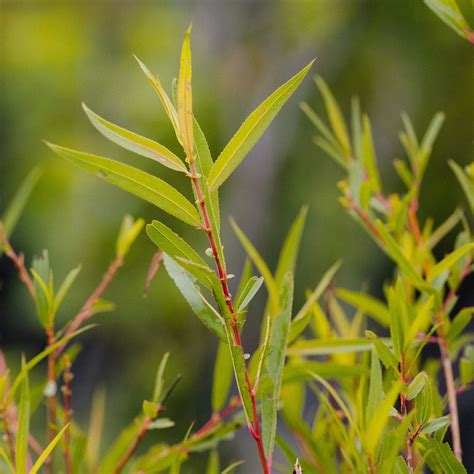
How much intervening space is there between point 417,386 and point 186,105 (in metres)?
0.10

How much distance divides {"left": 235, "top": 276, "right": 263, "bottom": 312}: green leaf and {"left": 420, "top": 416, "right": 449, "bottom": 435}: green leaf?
60 millimetres

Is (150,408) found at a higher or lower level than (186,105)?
lower

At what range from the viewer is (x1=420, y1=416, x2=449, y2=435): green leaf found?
188 millimetres

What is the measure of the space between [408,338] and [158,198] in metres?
0.08

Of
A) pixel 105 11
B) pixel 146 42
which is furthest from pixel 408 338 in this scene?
pixel 105 11

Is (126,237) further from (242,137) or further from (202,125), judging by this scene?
(202,125)

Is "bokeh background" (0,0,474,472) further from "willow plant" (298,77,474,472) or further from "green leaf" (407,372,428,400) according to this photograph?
"green leaf" (407,372,428,400)

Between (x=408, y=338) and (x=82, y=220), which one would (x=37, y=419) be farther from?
(x=408, y=338)

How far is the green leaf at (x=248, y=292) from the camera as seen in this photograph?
183mm

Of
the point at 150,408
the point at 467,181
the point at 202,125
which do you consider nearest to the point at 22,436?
the point at 150,408

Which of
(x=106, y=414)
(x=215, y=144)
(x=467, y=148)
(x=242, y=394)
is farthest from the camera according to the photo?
(x=215, y=144)

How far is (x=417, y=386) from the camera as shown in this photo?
0.60 feet

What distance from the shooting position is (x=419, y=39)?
6.06 ft

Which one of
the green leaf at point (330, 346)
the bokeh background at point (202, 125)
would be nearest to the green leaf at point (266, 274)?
the green leaf at point (330, 346)
